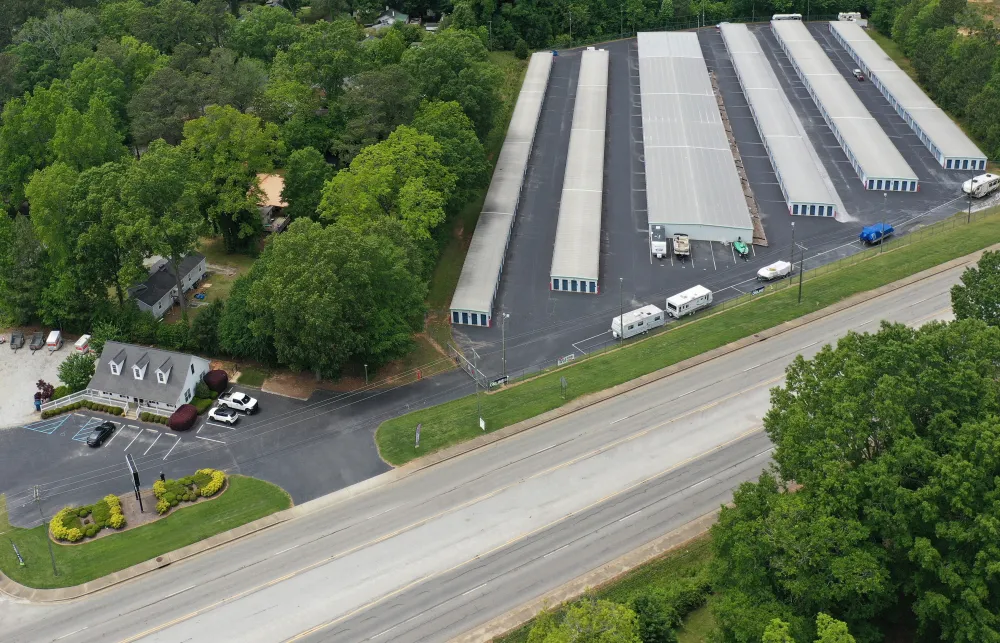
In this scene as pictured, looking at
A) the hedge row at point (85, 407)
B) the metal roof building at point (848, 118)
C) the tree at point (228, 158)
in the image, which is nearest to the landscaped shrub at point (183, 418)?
the hedge row at point (85, 407)

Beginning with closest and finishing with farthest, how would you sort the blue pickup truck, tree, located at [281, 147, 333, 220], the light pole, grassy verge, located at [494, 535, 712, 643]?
grassy verge, located at [494, 535, 712, 643], the light pole, the blue pickup truck, tree, located at [281, 147, 333, 220]

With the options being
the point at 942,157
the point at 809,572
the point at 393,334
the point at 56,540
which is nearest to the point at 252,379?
the point at 393,334

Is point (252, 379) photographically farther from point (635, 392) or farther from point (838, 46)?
point (838, 46)

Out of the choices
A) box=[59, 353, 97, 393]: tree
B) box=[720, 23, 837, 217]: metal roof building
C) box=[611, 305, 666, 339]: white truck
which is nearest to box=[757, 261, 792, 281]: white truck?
box=[611, 305, 666, 339]: white truck

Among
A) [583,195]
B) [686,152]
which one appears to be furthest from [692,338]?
[686,152]

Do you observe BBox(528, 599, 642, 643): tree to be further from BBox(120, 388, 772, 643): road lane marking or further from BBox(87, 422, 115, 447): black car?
BBox(87, 422, 115, 447): black car

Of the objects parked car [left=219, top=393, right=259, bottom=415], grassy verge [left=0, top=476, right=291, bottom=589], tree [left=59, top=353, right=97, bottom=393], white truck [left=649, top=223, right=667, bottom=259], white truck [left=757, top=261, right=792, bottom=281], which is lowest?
grassy verge [left=0, top=476, right=291, bottom=589]

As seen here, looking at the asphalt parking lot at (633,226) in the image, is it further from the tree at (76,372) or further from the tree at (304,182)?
the tree at (76,372)
